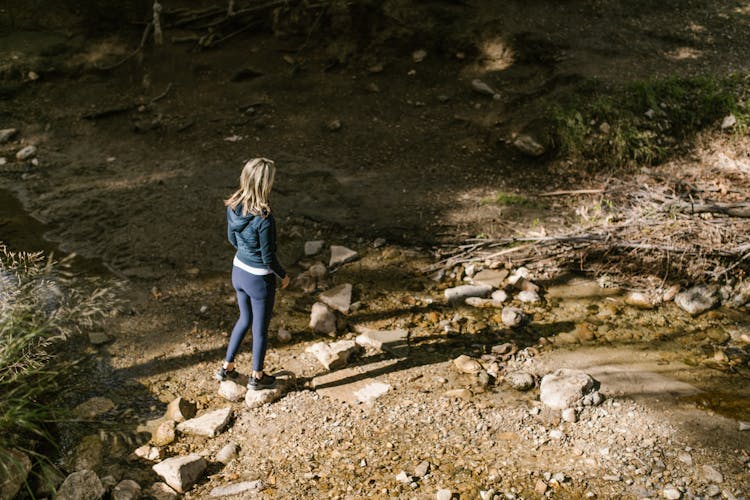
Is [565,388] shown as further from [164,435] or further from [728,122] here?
[728,122]

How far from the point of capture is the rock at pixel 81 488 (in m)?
3.34

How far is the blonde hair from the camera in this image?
376 centimetres

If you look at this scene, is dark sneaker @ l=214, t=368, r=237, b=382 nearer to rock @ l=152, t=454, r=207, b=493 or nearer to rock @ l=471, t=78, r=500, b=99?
rock @ l=152, t=454, r=207, b=493

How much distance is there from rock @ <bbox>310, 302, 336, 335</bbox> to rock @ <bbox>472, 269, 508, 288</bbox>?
1.42 m

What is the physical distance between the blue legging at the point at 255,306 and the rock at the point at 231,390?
6.4 inches

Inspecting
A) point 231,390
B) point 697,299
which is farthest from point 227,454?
point 697,299

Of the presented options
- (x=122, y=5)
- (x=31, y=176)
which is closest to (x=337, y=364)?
(x=31, y=176)

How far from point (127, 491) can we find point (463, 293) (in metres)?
3.04

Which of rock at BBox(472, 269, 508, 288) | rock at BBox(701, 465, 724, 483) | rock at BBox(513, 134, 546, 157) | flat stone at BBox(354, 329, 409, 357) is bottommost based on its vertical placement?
flat stone at BBox(354, 329, 409, 357)

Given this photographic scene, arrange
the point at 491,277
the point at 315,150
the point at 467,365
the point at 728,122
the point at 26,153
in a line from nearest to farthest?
the point at 467,365
the point at 491,277
the point at 728,122
the point at 315,150
the point at 26,153

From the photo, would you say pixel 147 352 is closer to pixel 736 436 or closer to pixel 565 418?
pixel 565 418

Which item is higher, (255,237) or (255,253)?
(255,237)

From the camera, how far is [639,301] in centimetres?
526

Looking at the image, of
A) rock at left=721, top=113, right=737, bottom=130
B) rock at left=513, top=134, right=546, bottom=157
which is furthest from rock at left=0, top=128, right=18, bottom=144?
rock at left=721, top=113, right=737, bottom=130
